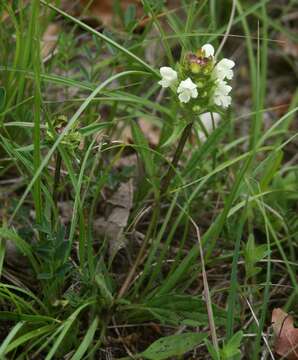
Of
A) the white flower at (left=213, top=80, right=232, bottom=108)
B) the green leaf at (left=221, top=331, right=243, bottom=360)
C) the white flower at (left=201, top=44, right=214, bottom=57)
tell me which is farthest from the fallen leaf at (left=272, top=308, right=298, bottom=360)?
the white flower at (left=201, top=44, right=214, bottom=57)

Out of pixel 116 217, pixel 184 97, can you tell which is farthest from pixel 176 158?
pixel 116 217

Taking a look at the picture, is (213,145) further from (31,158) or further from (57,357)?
(57,357)

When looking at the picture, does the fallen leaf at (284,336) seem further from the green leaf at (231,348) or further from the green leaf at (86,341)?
the green leaf at (86,341)

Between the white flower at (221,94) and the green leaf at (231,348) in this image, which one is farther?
the white flower at (221,94)

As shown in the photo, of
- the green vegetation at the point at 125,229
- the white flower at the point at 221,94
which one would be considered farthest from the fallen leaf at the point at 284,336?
the white flower at the point at 221,94

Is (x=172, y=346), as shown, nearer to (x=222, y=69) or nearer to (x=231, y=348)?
(x=231, y=348)

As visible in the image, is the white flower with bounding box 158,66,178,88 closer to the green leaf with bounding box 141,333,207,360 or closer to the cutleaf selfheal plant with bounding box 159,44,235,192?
the cutleaf selfheal plant with bounding box 159,44,235,192
